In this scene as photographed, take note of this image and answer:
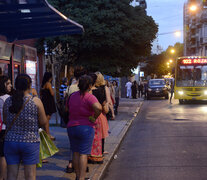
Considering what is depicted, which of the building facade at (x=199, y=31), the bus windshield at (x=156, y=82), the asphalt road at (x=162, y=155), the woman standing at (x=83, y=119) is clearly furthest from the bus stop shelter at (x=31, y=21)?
the building facade at (x=199, y=31)

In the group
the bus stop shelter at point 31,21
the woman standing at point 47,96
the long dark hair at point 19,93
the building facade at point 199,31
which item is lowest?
the woman standing at point 47,96

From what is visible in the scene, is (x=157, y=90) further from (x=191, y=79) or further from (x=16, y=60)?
(x=16, y=60)

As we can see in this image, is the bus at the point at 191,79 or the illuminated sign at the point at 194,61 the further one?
the illuminated sign at the point at 194,61

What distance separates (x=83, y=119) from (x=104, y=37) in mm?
14516

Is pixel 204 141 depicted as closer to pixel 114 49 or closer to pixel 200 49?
pixel 114 49

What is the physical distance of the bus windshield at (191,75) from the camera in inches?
1067

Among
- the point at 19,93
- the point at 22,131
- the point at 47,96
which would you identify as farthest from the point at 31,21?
the point at 22,131

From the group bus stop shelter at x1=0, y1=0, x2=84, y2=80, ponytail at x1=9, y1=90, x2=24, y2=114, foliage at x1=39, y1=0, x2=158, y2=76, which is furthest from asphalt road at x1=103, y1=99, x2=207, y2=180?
foliage at x1=39, y1=0, x2=158, y2=76

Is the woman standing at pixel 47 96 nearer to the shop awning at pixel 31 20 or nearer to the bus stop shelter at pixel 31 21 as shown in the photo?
the bus stop shelter at pixel 31 21

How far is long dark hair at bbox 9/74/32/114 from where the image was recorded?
4559 millimetres

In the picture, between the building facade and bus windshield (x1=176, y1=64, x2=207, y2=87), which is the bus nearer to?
bus windshield (x1=176, y1=64, x2=207, y2=87)

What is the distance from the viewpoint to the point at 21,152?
4594 millimetres

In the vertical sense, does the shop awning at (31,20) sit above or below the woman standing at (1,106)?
above

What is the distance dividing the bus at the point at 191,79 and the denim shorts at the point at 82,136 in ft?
71.5
